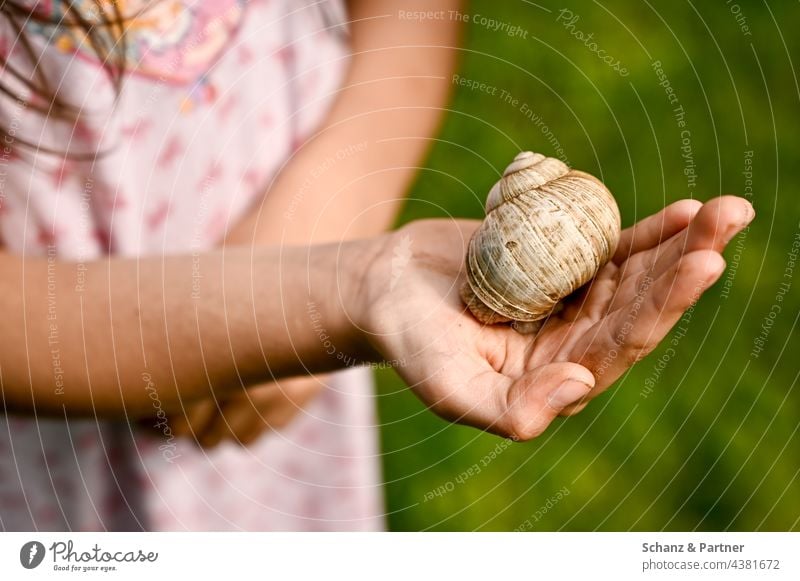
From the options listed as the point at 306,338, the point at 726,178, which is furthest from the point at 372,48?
the point at 726,178

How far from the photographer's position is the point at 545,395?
0.42 meters

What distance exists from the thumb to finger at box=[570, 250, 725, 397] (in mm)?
25

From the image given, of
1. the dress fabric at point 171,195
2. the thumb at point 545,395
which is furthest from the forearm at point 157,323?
the thumb at point 545,395

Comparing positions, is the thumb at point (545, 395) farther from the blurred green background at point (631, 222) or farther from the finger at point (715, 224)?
the blurred green background at point (631, 222)

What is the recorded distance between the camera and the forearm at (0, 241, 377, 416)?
21.0 inches

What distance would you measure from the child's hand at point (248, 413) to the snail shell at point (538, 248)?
0.20 meters

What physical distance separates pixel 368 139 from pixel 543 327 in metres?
0.25

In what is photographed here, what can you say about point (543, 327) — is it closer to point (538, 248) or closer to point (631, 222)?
point (538, 248)

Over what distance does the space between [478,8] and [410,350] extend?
0.47 meters

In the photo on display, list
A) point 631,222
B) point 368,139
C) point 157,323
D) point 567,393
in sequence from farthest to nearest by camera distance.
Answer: point 631,222 < point 368,139 < point 157,323 < point 567,393

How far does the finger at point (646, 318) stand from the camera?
411mm

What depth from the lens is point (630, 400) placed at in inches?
33.1

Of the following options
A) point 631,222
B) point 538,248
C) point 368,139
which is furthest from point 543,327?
point 631,222
